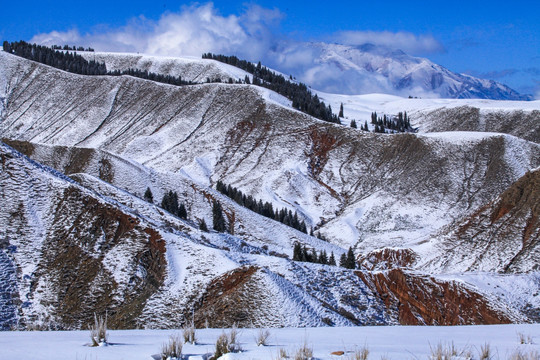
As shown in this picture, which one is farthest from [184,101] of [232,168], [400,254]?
[400,254]

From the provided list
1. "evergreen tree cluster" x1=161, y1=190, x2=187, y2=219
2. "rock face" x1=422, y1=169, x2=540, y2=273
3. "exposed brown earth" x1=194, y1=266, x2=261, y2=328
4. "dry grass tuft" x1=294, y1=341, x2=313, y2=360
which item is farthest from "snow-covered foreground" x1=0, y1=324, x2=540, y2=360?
"evergreen tree cluster" x1=161, y1=190, x2=187, y2=219

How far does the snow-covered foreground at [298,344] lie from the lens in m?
12.3

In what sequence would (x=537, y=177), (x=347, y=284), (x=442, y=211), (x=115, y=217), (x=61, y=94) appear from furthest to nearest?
(x=61, y=94)
(x=442, y=211)
(x=537, y=177)
(x=115, y=217)
(x=347, y=284)

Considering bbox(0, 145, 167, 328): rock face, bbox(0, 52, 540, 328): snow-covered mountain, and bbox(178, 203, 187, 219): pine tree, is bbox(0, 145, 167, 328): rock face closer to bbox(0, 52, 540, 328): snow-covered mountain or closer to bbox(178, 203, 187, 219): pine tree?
bbox(0, 52, 540, 328): snow-covered mountain

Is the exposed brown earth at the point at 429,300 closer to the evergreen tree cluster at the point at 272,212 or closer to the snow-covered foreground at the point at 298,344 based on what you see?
the snow-covered foreground at the point at 298,344

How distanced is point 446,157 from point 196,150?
5644cm

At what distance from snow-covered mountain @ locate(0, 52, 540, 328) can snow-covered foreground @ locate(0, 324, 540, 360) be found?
14.3 meters

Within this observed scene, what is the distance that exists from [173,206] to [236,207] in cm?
904

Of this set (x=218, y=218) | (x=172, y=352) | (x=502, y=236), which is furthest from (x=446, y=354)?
(x=218, y=218)

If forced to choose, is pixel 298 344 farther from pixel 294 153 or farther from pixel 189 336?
pixel 294 153

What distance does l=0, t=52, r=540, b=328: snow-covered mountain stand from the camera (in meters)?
35.3

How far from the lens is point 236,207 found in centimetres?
7906

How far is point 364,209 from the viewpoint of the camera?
101625mm

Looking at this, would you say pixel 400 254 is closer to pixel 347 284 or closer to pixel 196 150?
pixel 347 284
